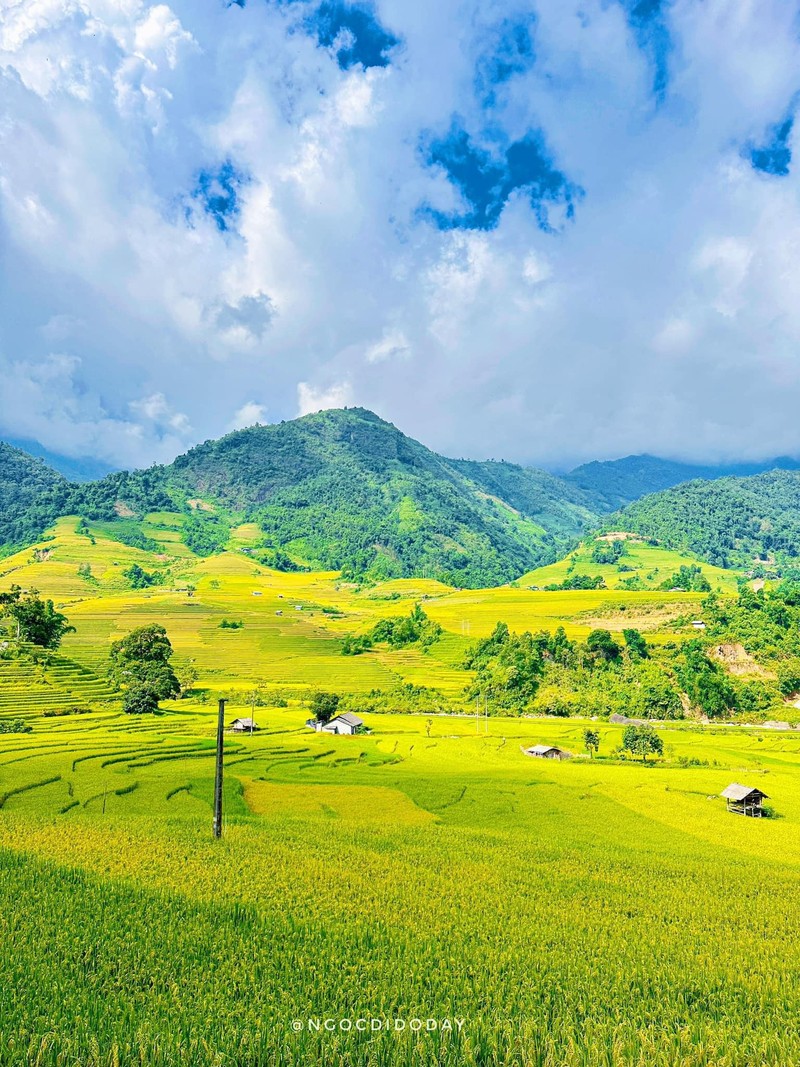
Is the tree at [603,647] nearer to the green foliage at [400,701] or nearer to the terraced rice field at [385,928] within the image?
the green foliage at [400,701]

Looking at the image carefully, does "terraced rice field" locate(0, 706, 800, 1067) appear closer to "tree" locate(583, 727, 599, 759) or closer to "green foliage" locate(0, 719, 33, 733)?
"green foliage" locate(0, 719, 33, 733)

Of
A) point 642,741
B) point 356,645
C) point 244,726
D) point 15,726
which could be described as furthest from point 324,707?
point 356,645

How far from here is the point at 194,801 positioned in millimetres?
36125

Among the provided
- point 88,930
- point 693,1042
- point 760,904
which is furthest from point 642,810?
point 88,930

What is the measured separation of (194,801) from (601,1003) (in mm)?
29704

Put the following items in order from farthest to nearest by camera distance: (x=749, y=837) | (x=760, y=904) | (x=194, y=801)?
(x=194, y=801), (x=749, y=837), (x=760, y=904)

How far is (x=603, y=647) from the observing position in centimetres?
10350

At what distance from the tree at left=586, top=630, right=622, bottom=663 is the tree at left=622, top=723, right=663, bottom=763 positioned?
139ft

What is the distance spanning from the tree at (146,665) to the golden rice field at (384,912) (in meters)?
20.5

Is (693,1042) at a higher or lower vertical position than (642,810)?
higher

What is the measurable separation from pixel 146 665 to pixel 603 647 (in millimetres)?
73524

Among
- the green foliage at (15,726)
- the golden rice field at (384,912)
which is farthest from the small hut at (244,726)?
the green foliage at (15,726)

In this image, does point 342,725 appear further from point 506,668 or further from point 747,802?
point 506,668

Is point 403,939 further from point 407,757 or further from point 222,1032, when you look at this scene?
point 407,757
